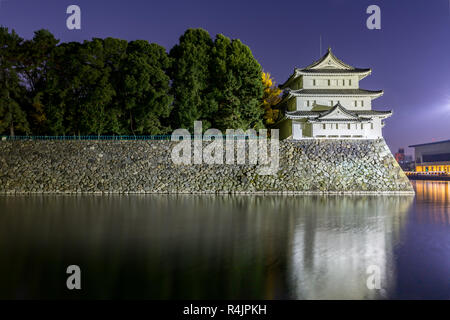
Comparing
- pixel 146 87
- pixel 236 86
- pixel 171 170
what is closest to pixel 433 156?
pixel 236 86

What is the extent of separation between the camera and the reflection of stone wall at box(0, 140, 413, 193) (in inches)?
918

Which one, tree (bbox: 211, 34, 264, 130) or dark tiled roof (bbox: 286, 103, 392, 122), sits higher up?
tree (bbox: 211, 34, 264, 130)

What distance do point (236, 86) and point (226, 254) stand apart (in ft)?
70.0

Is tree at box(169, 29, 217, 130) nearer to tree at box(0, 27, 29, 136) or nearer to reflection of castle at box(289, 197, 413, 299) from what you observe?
tree at box(0, 27, 29, 136)

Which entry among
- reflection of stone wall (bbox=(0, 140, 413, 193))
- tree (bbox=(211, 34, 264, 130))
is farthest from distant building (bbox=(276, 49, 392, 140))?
tree (bbox=(211, 34, 264, 130))

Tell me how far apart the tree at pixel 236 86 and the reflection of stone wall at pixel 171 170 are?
13.2 feet

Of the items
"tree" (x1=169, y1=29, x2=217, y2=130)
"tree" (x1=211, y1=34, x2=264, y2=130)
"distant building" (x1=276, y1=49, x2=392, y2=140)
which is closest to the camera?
"distant building" (x1=276, y1=49, x2=392, y2=140)

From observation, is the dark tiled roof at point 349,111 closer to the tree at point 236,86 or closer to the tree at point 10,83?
the tree at point 236,86

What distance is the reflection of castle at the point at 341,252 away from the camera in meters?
5.79

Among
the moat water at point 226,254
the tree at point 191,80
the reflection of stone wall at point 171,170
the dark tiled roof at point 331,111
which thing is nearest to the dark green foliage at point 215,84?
the tree at point 191,80

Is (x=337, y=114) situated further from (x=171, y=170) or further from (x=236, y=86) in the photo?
(x=171, y=170)

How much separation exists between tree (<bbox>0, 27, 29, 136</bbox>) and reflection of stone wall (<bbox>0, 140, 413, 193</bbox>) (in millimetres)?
1879

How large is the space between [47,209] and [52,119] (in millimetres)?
13821
